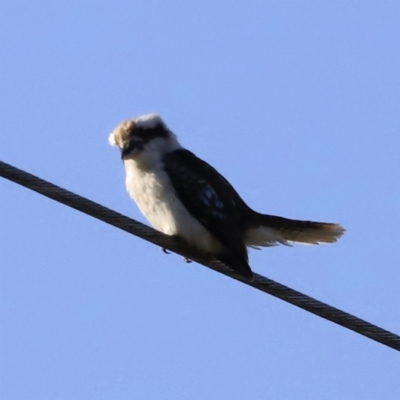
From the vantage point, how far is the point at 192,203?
7.98 metres

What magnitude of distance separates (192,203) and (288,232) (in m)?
0.83

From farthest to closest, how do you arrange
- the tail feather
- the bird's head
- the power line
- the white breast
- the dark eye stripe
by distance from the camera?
the tail feather, the dark eye stripe, the bird's head, the white breast, the power line

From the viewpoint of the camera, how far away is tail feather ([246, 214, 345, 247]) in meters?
8.43

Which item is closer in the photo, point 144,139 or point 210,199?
point 210,199

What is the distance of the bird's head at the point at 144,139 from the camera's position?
8148 mm

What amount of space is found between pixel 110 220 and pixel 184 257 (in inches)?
68.8

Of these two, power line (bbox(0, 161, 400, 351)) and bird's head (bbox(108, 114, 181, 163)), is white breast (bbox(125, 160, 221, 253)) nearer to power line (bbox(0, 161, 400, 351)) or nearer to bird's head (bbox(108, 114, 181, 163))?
bird's head (bbox(108, 114, 181, 163))

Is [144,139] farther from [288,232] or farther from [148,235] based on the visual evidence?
[148,235]

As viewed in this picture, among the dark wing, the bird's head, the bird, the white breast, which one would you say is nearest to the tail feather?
the bird

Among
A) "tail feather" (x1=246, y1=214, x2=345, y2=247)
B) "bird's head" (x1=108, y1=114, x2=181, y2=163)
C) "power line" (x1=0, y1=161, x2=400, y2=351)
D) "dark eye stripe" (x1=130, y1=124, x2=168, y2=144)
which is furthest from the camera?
"tail feather" (x1=246, y1=214, x2=345, y2=247)

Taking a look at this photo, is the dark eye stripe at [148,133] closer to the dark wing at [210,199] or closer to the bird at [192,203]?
the bird at [192,203]

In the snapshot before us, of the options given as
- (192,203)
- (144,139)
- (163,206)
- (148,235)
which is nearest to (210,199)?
(192,203)

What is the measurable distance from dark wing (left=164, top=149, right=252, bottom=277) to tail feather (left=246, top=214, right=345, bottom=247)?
115 mm

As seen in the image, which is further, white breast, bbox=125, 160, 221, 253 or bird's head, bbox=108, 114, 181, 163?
bird's head, bbox=108, 114, 181, 163
